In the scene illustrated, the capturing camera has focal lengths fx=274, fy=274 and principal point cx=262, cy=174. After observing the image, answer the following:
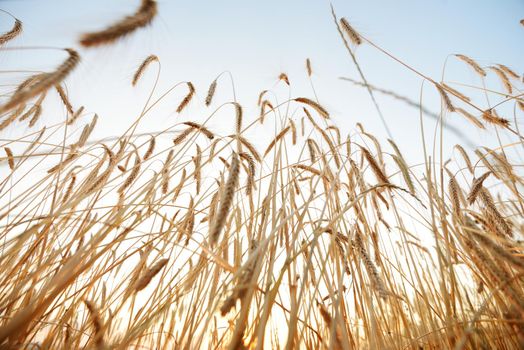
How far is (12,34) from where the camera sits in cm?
208

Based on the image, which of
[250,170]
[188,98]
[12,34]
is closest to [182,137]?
[188,98]

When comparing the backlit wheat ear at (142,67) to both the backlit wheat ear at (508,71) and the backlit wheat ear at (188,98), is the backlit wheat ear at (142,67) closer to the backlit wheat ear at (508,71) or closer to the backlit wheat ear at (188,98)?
the backlit wheat ear at (188,98)

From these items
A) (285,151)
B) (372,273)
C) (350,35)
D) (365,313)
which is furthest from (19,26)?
(365,313)

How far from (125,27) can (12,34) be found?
156 cm

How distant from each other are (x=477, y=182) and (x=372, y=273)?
95 centimetres

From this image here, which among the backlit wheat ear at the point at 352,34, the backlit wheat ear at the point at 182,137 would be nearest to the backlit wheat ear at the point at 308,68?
the backlit wheat ear at the point at 352,34

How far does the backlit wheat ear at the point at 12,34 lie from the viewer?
6.58 feet

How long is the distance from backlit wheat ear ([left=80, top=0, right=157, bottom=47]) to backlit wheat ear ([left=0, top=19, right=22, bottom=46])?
1359mm

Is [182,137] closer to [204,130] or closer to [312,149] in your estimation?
[204,130]

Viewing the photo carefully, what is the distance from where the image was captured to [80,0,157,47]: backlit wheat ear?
1.03 metres

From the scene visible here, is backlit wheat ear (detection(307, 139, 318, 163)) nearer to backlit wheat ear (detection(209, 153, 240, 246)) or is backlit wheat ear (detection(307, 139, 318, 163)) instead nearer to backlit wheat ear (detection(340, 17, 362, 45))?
backlit wheat ear (detection(340, 17, 362, 45))

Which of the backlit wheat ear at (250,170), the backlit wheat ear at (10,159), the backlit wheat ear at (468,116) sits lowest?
the backlit wheat ear at (250,170)

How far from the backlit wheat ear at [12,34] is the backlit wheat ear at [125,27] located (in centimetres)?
136

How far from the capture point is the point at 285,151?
5.97 feet
